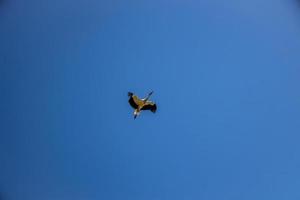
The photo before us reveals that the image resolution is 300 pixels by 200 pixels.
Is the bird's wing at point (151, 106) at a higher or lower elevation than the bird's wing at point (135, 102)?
lower

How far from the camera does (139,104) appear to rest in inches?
63.8

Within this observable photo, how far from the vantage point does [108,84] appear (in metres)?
1.64

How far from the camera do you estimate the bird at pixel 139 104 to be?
5.29 feet

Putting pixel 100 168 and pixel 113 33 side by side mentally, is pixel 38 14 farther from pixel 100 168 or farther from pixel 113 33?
pixel 100 168

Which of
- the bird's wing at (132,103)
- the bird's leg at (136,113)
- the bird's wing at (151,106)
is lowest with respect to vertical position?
the bird's leg at (136,113)

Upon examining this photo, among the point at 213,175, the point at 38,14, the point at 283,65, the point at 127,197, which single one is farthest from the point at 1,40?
the point at 283,65

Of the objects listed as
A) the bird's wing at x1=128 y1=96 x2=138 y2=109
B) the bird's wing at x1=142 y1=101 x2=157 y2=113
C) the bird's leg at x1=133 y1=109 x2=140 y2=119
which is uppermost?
the bird's wing at x1=128 y1=96 x2=138 y2=109

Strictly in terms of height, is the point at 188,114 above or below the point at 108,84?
below

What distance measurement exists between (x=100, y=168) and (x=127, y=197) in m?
0.20

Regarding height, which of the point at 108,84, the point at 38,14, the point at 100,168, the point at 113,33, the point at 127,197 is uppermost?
the point at 38,14

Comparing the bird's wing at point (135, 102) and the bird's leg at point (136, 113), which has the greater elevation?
the bird's wing at point (135, 102)

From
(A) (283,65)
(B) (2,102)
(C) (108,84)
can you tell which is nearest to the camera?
(A) (283,65)

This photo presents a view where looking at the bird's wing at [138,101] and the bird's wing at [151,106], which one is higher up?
the bird's wing at [138,101]

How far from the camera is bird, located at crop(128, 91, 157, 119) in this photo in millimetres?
1613
